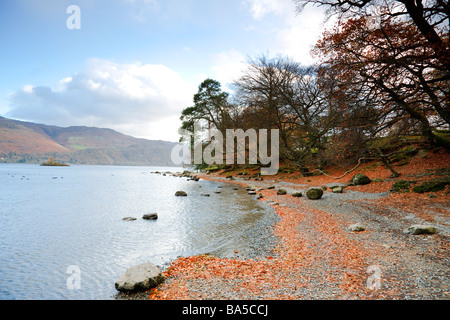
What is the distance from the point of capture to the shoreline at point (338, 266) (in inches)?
175

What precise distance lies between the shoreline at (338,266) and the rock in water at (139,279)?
17cm

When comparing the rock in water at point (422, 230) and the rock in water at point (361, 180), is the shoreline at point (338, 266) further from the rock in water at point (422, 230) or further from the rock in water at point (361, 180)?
the rock in water at point (361, 180)

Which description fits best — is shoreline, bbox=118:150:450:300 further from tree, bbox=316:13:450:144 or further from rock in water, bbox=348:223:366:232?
tree, bbox=316:13:450:144

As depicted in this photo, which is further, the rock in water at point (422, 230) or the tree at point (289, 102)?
the tree at point (289, 102)

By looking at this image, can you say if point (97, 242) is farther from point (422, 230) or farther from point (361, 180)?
point (361, 180)

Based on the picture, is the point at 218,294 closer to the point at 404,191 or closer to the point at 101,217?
the point at 101,217

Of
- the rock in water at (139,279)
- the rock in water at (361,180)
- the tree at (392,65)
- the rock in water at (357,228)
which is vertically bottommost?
the rock in water at (139,279)

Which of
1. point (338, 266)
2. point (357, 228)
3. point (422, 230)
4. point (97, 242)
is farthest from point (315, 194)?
point (97, 242)

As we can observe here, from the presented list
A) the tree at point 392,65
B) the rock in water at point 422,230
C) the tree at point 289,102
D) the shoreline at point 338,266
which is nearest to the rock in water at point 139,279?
the shoreline at point 338,266

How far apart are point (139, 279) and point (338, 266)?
15.7ft

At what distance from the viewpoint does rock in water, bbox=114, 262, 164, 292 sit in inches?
198

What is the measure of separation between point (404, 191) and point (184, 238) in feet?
43.0

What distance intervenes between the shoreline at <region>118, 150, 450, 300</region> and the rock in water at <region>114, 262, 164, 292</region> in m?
0.17

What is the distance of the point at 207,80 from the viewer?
41469 millimetres
